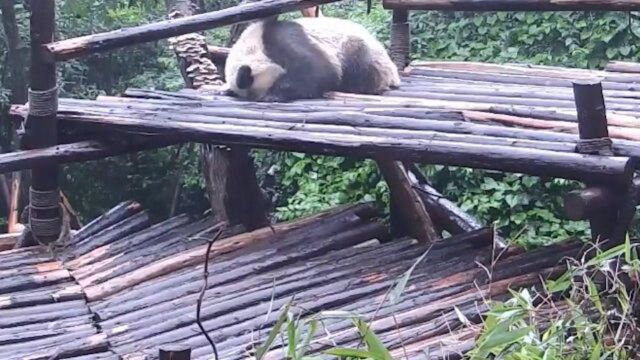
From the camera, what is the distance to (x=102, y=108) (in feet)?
16.5

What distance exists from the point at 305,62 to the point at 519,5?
4.61 feet

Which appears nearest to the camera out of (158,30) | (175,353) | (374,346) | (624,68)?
(374,346)

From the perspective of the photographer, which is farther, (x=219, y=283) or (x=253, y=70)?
(x=253, y=70)

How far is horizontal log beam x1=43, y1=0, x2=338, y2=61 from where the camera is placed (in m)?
4.59

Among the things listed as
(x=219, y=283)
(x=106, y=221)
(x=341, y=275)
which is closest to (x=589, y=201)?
(x=341, y=275)

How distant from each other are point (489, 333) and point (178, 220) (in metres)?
3.30

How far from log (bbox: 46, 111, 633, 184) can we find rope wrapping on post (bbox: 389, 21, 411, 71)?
7.36 ft

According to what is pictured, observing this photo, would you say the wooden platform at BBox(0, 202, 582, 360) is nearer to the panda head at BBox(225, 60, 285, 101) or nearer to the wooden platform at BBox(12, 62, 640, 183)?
the wooden platform at BBox(12, 62, 640, 183)

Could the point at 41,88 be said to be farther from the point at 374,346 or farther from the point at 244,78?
the point at 374,346

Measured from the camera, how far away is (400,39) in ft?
21.2

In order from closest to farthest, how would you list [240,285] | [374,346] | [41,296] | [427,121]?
[374,346]
[427,121]
[240,285]
[41,296]

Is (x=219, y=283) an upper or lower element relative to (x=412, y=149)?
lower

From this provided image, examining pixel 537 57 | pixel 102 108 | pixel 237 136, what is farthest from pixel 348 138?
pixel 537 57

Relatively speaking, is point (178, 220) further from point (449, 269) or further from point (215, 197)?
point (449, 269)
